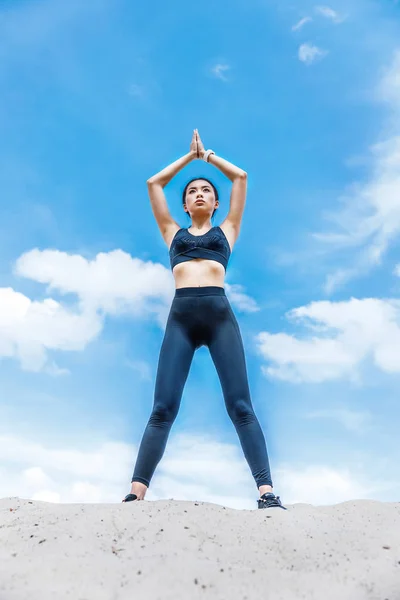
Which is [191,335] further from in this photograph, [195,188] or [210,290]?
[195,188]

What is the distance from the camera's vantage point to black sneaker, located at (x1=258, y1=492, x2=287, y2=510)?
4.72 meters

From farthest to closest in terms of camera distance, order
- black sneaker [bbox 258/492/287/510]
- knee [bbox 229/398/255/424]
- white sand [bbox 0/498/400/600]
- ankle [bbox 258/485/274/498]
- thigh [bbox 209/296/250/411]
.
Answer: thigh [bbox 209/296/250/411], knee [bbox 229/398/255/424], ankle [bbox 258/485/274/498], black sneaker [bbox 258/492/287/510], white sand [bbox 0/498/400/600]

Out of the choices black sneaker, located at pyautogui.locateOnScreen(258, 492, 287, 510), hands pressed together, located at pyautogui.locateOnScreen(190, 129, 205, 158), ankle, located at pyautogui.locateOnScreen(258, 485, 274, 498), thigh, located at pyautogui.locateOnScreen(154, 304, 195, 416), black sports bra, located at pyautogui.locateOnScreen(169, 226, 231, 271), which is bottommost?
black sneaker, located at pyautogui.locateOnScreen(258, 492, 287, 510)

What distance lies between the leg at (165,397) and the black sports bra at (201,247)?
2.25 ft

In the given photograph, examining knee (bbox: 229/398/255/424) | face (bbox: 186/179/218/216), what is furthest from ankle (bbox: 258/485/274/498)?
face (bbox: 186/179/218/216)

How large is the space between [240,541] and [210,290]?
8.14 feet

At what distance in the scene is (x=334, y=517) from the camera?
430 centimetres

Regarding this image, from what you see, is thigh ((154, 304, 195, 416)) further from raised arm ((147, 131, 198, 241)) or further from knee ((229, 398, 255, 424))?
raised arm ((147, 131, 198, 241))

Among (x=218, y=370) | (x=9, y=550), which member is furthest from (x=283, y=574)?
(x=218, y=370)

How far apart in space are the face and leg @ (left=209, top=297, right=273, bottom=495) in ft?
3.42

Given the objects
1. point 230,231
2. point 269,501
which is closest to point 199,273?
point 230,231

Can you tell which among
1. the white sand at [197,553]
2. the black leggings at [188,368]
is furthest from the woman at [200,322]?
the white sand at [197,553]

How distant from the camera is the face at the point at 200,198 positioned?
596 cm

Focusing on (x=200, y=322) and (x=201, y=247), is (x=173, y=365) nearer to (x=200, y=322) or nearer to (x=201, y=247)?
(x=200, y=322)
